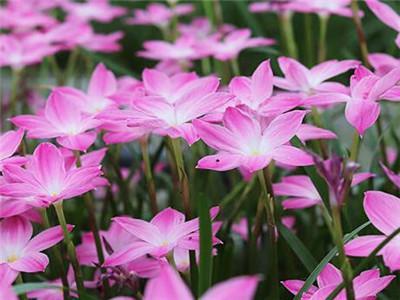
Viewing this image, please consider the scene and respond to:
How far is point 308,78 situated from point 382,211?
241 millimetres

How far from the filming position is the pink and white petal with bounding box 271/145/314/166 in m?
0.58

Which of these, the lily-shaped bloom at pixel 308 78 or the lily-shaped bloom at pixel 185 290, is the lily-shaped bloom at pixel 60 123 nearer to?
the lily-shaped bloom at pixel 308 78

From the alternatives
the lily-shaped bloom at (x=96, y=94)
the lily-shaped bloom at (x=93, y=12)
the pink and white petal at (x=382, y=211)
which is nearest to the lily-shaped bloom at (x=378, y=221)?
the pink and white petal at (x=382, y=211)

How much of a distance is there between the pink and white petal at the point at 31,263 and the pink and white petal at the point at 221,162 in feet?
0.46

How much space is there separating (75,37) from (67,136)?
1.49ft

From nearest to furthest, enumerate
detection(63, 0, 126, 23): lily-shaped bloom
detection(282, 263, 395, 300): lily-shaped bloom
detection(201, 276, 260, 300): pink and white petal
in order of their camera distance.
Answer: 1. detection(201, 276, 260, 300): pink and white petal
2. detection(282, 263, 395, 300): lily-shaped bloom
3. detection(63, 0, 126, 23): lily-shaped bloom

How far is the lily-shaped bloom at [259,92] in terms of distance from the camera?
66 cm

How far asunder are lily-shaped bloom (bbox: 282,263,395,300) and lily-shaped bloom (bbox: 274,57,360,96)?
0.70ft

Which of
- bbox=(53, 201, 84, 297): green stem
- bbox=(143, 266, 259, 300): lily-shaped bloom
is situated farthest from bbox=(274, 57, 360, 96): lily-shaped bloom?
bbox=(143, 266, 259, 300): lily-shaped bloom

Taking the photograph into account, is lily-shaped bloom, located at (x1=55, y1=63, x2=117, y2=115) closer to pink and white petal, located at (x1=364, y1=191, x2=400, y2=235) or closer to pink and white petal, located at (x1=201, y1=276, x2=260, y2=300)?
pink and white petal, located at (x1=364, y1=191, x2=400, y2=235)

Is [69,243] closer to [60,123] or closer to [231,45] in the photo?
[60,123]

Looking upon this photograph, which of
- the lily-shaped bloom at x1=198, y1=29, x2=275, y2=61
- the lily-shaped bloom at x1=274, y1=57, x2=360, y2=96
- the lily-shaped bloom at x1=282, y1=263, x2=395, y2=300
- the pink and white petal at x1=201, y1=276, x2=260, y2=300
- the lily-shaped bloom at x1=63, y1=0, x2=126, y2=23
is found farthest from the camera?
the lily-shaped bloom at x1=63, y1=0, x2=126, y2=23

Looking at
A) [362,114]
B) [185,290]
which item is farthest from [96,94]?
[185,290]

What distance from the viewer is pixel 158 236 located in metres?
0.59
